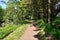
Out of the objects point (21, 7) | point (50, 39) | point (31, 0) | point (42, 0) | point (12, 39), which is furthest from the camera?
point (21, 7)

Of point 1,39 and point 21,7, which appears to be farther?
point 21,7

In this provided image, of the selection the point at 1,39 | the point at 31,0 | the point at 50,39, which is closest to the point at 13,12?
the point at 31,0

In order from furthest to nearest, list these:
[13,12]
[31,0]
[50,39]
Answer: [13,12], [31,0], [50,39]

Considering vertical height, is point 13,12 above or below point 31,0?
below

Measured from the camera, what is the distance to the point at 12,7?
4397cm

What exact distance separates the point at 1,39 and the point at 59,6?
94.7ft

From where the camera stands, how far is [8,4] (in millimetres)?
43938

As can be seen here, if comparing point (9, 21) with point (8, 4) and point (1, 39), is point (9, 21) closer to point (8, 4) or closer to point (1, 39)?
point (8, 4)

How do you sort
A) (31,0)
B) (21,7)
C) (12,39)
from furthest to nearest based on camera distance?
1. (21,7)
2. (31,0)
3. (12,39)

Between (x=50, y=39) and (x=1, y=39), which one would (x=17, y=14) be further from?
(x=50, y=39)

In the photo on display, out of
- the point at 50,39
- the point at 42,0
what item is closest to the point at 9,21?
the point at 42,0

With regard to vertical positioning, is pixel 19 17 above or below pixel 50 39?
below

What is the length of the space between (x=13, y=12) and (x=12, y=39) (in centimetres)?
2820

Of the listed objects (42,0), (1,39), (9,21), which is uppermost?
(42,0)
